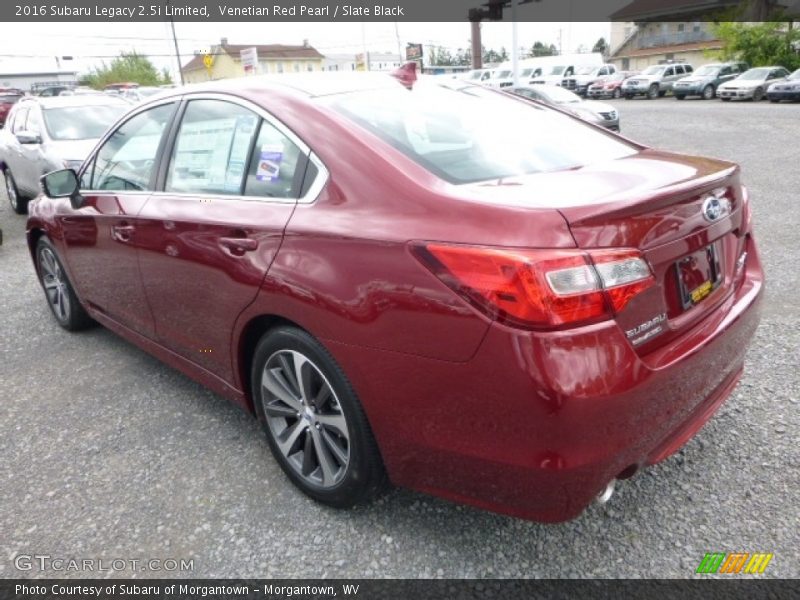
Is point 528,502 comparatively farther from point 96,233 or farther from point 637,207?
point 96,233

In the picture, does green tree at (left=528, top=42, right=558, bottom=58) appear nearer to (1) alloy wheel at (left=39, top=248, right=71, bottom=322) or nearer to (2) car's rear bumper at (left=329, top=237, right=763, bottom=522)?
(1) alloy wheel at (left=39, top=248, right=71, bottom=322)

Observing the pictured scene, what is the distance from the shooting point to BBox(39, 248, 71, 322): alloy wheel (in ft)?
14.5

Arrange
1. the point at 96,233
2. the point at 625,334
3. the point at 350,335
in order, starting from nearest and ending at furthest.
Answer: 1. the point at 625,334
2. the point at 350,335
3. the point at 96,233

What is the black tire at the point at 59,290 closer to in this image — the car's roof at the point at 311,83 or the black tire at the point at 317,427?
the car's roof at the point at 311,83

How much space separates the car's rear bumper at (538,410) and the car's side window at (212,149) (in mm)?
1031

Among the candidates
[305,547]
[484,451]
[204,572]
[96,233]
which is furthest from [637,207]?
[96,233]

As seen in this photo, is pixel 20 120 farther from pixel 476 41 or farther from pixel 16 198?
pixel 476 41

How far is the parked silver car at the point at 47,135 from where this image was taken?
27.1 feet

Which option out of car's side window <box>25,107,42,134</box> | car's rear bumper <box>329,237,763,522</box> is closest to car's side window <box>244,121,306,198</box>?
car's rear bumper <box>329,237,763,522</box>

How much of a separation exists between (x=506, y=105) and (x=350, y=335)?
1451mm

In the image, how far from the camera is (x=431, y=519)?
2.46 metres

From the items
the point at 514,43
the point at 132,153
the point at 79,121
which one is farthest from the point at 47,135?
the point at 514,43

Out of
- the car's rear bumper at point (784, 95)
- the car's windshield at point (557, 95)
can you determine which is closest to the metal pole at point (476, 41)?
the car's rear bumper at point (784, 95)

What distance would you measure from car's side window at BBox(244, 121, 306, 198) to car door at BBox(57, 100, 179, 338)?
32.6 inches
